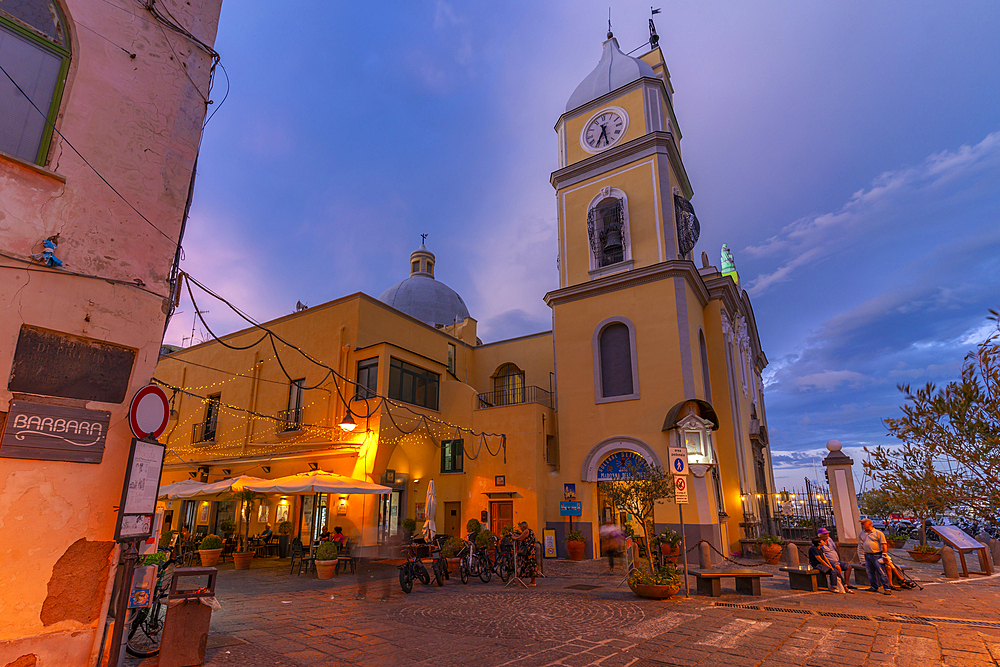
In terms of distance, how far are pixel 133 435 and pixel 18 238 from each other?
2.24m

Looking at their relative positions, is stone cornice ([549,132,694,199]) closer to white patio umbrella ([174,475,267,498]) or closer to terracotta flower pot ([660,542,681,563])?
terracotta flower pot ([660,542,681,563])

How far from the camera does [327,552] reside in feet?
44.9

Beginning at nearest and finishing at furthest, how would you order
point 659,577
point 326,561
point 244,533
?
point 659,577 → point 326,561 → point 244,533

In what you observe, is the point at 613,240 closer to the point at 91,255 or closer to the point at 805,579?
the point at 805,579

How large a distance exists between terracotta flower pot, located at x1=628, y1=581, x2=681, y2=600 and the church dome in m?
24.3

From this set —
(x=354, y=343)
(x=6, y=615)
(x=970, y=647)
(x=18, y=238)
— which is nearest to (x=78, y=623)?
(x=6, y=615)

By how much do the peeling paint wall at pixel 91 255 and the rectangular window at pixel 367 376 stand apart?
12504 millimetres

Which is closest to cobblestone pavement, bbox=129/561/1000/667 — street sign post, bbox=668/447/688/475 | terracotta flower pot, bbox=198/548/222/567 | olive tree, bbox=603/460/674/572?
street sign post, bbox=668/447/688/475

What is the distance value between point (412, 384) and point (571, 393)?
588 centimetres

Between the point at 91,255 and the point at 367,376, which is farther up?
the point at 367,376

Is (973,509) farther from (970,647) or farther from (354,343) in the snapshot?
(354,343)

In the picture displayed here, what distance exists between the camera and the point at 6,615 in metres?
4.77

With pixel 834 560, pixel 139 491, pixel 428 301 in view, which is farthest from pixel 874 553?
pixel 428 301

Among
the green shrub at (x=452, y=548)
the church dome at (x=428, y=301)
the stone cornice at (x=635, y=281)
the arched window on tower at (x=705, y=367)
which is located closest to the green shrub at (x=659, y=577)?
the green shrub at (x=452, y=548)
